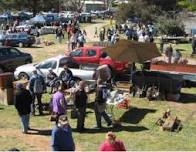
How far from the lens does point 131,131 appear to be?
16875 millimetres

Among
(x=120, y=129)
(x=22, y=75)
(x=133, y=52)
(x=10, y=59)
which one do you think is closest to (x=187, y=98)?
(x=133, y=52)

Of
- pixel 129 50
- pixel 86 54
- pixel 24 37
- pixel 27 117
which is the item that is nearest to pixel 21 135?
pixel 27 117

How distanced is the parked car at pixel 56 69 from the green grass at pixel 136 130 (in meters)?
3.01

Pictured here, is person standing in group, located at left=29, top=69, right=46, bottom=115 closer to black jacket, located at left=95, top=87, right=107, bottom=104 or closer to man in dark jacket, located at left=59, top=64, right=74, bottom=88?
man in dark jacket, located at left=59, top=64, right=74, bottom=88

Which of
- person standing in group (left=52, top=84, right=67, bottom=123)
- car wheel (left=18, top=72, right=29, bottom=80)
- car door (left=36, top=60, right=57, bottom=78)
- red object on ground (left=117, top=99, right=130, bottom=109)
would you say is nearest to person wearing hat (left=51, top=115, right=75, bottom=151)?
person standing in group (left=52, top=84, right=67, bottom=123)

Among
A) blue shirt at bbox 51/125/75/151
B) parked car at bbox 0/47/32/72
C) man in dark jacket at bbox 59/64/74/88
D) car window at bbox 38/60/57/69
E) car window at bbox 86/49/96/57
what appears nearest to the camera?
blue shirt at bbox 51/125/75/151

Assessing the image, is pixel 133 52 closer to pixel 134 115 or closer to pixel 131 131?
pixel 134 115

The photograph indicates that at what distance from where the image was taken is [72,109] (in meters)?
18.6

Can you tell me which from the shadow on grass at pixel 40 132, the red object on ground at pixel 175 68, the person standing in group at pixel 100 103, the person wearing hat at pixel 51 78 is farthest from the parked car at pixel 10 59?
the person standing in group at pixel 100 103

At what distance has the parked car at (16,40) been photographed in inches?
1763

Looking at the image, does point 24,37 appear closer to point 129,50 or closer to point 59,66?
point 59,66

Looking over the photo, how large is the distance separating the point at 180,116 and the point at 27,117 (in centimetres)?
601

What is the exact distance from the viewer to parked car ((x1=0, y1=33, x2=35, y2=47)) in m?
44.8

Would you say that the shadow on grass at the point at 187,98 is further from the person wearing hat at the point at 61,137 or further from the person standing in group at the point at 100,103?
the person wearing hat at the point at 61,137
